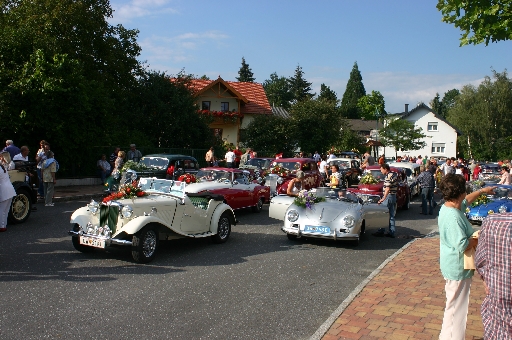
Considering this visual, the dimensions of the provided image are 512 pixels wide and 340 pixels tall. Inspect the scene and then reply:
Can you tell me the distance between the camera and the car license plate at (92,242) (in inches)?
309

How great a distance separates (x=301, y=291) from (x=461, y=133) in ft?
227

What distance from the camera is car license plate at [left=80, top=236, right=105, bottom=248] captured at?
25.7ft

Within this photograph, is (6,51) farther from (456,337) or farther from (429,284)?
(456,337)

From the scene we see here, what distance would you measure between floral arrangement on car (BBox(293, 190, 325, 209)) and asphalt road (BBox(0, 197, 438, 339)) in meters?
0.85

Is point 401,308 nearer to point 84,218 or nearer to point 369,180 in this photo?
point 84,218

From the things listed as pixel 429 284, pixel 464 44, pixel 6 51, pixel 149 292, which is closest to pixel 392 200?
pixel 464 44

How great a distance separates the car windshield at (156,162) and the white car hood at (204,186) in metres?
3.79

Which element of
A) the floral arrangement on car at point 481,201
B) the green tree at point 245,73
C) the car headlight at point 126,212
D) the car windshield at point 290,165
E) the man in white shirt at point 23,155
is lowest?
the floral arrangement on car at point 481,201

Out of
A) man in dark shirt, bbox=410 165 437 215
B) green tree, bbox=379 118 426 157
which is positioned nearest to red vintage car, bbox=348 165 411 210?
man in dark shirt, bbox=410 165 437 215

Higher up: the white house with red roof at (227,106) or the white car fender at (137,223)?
the white house with red roof at (227,106)

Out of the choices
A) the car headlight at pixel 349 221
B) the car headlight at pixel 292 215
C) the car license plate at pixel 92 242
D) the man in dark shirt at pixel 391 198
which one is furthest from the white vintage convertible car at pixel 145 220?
the man in dark shirt at pixel 391 198

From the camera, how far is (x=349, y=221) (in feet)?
32.2

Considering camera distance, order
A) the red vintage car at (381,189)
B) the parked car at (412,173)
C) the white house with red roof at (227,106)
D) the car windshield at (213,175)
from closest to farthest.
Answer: the car windshield at (213,175) < the red vintage car at (381,189) < the parked car at (412,173) < the white house with red roof at (227,106)

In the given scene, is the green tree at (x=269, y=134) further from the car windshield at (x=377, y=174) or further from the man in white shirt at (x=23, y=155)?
the man in white shirt at (x=23, y=155)
